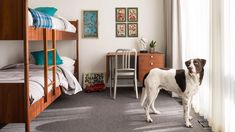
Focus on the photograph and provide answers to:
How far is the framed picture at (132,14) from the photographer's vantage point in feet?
17.1

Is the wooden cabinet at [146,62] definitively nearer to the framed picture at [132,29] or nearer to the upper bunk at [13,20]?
the framed picture at [132,29]

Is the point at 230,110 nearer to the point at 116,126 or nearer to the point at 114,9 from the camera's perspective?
the point at 116,126

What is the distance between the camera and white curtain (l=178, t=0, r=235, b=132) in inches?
94.3

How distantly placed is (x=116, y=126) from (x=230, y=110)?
1.17m

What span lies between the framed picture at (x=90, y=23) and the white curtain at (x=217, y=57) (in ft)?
7.38

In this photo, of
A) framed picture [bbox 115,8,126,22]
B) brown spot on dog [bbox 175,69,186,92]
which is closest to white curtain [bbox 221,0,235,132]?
brown spot on dog [bbox 175,69,186,92]

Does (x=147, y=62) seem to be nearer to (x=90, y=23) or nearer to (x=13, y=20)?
(x=90, y=23)

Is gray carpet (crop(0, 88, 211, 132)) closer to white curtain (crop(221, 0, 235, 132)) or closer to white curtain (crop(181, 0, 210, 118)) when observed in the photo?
white curtain (crop(181, 0, 210, 118))

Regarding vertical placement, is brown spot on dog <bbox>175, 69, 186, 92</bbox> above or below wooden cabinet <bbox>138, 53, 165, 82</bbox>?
below

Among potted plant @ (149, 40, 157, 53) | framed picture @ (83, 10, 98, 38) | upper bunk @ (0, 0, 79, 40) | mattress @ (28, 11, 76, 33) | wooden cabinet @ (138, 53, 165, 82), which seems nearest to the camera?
upper bunk @ (0, 0, 79, 40)

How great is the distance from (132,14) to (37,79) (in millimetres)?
2879

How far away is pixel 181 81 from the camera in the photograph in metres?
2.92

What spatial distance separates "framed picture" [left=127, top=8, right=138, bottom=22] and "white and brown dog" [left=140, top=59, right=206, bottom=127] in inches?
90.8

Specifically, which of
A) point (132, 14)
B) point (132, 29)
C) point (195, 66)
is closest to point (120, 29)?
point (132, 29)
